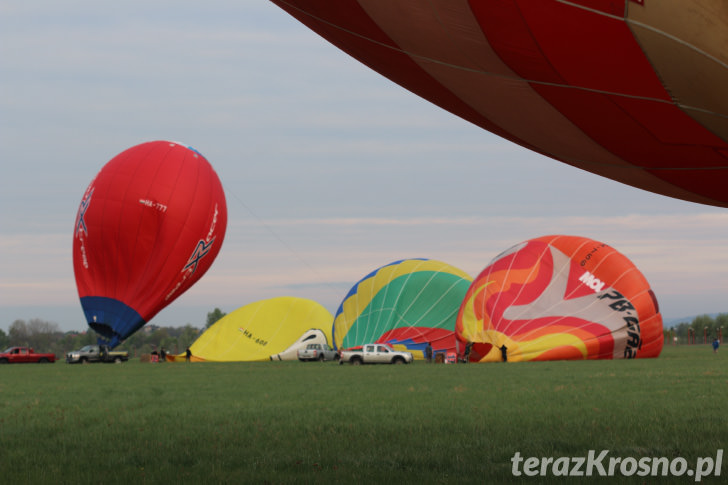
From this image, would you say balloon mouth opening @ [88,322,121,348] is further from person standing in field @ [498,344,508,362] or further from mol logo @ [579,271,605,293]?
mol logo @ [579,271,605,293]

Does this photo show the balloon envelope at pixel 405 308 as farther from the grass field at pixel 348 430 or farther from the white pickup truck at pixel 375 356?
the grass field at pixel 348 430

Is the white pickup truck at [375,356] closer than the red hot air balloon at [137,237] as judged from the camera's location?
No

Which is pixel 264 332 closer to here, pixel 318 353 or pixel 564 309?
pixel 318 353

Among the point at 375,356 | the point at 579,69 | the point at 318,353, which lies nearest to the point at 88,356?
the point at 318,353

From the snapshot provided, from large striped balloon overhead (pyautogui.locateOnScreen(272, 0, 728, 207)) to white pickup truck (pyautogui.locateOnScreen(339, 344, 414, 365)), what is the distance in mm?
29809

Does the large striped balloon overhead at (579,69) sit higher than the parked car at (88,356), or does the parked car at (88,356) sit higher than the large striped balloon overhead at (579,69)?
the large striped balloon overhead at (579,69)

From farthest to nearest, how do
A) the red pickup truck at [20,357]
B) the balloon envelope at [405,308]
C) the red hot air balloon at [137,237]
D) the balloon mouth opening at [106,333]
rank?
the red pickup truck at [20,357]
the balloon envelope at [405,308]
the balloon mouth opening at [106,333]
the red hot air balloon at [137,237]

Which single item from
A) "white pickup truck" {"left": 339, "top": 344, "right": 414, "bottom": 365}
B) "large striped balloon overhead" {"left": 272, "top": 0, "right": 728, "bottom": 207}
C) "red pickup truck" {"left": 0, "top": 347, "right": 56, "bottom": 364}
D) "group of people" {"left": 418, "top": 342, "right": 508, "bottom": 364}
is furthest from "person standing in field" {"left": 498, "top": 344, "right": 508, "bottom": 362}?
"red pickup truck" {"left": 0, "top": 347, "right": 56, "bottom": 364}

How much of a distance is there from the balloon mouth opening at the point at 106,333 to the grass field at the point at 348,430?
56.1ft

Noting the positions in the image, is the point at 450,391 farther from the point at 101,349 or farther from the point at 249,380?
the point at 101,349

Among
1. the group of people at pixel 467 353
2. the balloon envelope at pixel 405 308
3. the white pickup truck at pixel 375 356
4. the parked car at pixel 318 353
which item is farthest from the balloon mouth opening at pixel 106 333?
the group of people at pixel 467 353

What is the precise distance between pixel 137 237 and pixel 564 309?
61.4ft

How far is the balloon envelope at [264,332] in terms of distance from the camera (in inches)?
1844

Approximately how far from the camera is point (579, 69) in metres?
4.90
